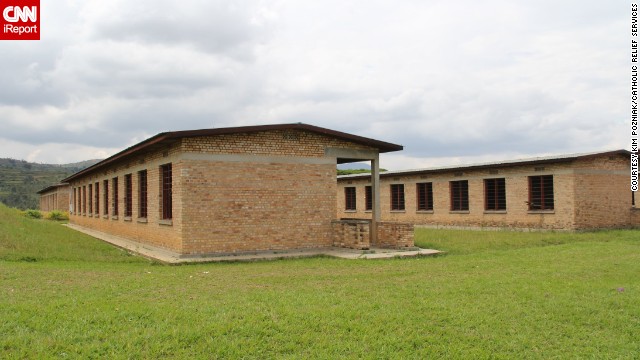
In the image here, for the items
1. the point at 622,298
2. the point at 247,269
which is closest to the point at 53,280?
the point at 247,269

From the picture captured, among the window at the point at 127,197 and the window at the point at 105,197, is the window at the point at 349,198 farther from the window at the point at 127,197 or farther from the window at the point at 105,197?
the window at the point at 127,197

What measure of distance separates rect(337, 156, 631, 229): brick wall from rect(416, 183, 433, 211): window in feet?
1.45

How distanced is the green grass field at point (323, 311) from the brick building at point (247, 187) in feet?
7.97

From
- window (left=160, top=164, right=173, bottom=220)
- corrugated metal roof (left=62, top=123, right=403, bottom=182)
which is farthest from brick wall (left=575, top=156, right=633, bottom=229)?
window (left=160, top=164, right=173, bottom=220)

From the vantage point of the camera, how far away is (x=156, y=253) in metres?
14.9

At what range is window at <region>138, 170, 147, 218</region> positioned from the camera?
61.5 ft

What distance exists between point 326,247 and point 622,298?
8878 mm

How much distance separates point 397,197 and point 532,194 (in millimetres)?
9065

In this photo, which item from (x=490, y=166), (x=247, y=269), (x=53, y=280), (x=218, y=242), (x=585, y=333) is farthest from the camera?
(x=490, y=166)

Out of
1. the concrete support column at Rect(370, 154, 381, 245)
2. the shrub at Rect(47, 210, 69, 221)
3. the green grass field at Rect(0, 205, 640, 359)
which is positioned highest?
the concrete support column at Rect(370, 154, 381, 245)

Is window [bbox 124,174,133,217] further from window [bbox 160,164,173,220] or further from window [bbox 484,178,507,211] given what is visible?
window [bbox 484,178,507,211]

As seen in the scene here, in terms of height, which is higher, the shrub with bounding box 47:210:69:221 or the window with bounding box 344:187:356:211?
the window with bounding box 344:187:356:211

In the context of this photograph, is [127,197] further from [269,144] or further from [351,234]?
[351,234]

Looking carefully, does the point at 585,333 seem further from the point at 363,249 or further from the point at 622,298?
Answer: the point at 363,249
